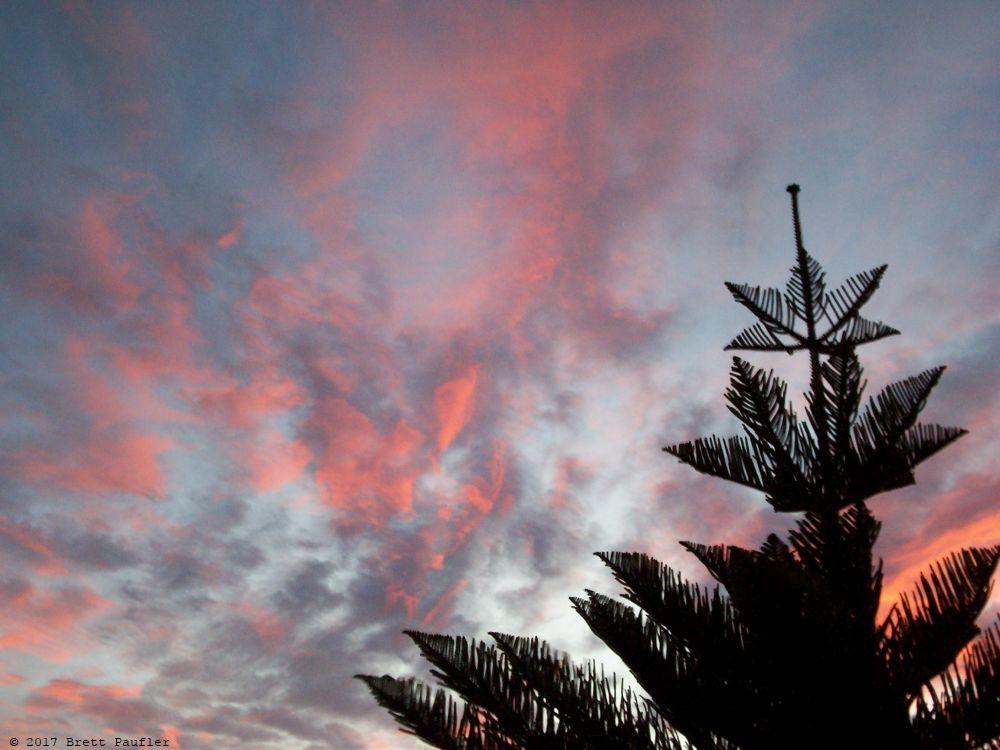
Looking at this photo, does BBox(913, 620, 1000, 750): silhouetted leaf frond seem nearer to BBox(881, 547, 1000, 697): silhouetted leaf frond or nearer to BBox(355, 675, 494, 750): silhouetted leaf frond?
BBox(881, 547, 1000, 697): silhouetted leaf frond

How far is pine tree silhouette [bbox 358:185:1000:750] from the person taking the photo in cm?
322

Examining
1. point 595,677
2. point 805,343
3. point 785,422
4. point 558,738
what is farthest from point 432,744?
point 805,343

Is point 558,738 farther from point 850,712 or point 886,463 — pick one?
point 886,463

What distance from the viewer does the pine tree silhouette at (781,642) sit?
3221 millimetres

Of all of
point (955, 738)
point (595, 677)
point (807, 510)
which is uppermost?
point (807, 510)

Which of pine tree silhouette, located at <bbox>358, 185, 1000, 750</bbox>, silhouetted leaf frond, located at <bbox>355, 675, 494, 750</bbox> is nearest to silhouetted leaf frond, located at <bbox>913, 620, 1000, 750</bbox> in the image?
pine tree silhouette, located at <bbox>358, 185, 1000, 750</bbox>

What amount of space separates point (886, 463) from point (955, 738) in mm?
1461

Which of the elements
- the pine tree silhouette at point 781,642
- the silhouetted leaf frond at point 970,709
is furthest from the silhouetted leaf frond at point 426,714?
the silhouetted leaf frond at point 970,709

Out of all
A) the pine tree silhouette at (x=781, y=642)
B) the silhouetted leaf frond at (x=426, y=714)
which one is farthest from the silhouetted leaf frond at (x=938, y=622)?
the silhouetted leaf frond at (x=426, y=714)

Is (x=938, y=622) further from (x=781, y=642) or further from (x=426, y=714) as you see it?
(x=426, y=714)

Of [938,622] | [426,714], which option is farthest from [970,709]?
[426,714]

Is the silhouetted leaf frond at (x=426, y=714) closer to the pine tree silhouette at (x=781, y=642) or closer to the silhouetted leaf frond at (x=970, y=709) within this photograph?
the pine tree silhouette at (x=781, y=642)

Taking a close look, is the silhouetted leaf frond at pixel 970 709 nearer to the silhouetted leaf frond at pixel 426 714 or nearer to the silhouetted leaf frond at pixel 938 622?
the silhouetted leaf frond at pixel 938 622

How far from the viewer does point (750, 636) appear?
3676 mm
